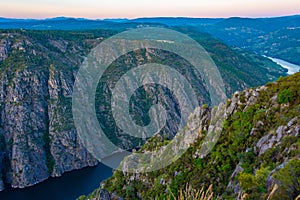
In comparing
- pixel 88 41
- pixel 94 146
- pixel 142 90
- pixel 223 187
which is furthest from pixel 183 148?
pixel 88 41

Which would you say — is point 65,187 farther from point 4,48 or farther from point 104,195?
point 4,48

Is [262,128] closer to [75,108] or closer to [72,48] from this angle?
[75,108]

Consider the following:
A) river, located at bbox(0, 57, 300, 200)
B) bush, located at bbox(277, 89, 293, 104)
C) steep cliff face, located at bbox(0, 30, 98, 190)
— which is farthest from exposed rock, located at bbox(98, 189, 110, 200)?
steep cliff face, located at bbox(0, 30, 98, 190)

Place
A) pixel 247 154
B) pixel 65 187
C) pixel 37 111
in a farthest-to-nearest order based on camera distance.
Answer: pixel 37 111 → pixel 65 187 → pixel 247 154

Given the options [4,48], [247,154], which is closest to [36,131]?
[4,48]

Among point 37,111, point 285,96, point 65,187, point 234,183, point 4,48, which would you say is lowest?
point 65,187

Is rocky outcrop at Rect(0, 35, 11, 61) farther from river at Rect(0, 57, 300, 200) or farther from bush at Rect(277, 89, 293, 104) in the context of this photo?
bush at Rect(277, 89, 293, 104)
